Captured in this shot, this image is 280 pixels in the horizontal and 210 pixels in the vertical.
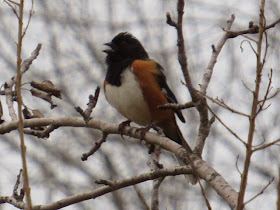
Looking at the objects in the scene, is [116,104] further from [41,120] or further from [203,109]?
[203,109]

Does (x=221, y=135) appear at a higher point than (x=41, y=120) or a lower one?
higher

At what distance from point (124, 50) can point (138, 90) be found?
64 cm

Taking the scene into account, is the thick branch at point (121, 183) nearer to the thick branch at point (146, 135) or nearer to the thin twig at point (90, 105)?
the thick branch at point (146, 135)

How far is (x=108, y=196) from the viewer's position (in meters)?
10.1

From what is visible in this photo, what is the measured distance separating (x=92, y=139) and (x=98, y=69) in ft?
3.99

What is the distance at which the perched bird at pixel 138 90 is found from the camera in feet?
15.8

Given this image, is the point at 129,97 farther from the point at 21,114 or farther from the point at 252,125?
the point at 252,125

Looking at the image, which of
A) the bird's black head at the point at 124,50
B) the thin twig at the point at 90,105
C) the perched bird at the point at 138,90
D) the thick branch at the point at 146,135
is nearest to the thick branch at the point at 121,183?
the thick branch at the point at 146,135

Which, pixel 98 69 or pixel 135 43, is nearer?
pixel 135 43

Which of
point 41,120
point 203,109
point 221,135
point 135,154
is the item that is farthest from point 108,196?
point 203,109

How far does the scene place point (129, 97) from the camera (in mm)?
4797

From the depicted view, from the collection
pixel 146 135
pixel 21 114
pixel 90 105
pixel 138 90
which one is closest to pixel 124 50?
pixel 138 90

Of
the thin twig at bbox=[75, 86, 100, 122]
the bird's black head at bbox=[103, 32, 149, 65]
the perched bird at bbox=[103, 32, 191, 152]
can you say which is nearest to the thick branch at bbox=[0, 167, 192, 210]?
the thin twig at bbox=[75, 86, 100, 122]

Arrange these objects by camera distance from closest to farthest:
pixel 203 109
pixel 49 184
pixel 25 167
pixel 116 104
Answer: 1. pixel 25 167
2. pixel 203 109
3. pixel 116 104
4. pixel 49 184
